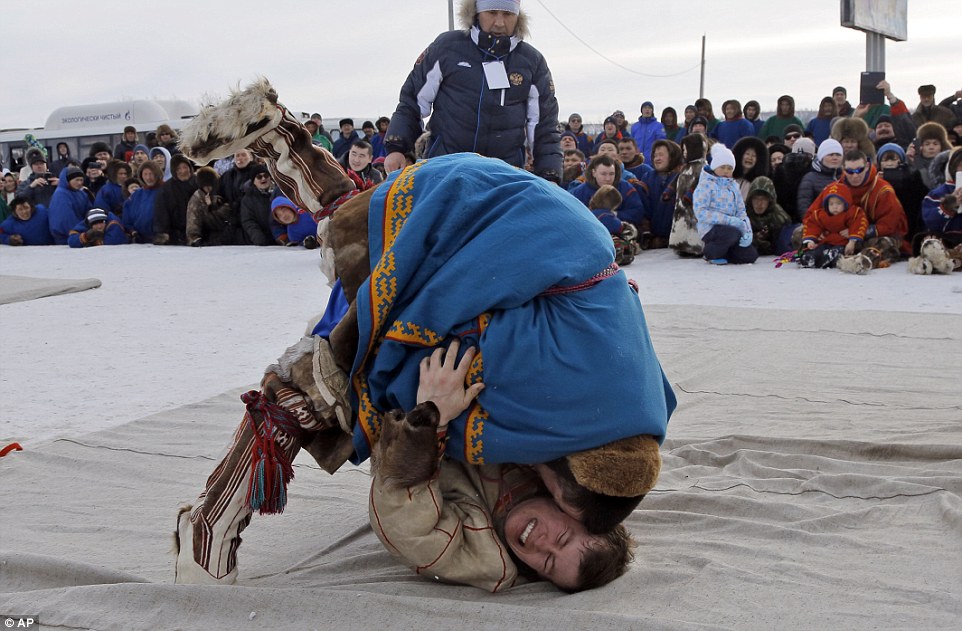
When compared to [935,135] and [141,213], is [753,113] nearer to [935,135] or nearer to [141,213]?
[935,135]

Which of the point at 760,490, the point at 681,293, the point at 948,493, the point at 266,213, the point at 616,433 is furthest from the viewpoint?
the point at 266,213

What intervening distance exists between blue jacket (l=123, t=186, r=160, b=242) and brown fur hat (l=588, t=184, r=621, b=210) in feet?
15.5

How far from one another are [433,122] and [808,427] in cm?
267

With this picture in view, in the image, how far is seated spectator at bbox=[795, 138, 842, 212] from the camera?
6.98 m

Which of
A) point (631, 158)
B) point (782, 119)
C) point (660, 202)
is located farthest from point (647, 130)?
point (660, 202)

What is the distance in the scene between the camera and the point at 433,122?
486 cm

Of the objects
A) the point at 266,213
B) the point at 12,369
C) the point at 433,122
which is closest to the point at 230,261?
the point at 266,213

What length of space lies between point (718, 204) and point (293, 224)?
3.72 meters

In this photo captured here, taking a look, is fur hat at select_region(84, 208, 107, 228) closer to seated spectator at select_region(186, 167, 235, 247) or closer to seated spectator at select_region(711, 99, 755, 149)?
seated spectator at select_region(186, 167, 235, 247)

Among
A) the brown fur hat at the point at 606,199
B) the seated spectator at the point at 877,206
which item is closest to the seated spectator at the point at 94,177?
the brown fur hat at the point at 606,199

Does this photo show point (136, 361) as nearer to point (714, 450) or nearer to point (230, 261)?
point (714, 450)

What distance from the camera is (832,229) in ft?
21.0

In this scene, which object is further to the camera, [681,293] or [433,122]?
[681,293]

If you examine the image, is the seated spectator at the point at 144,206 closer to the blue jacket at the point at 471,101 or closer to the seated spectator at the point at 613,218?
the seated spectator at the point at 613,218
